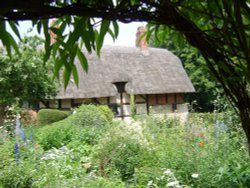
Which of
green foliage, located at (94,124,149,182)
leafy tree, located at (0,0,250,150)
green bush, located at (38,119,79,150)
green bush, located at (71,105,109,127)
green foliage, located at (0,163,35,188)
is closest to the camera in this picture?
leafy tree, located at (0,0,250,150)

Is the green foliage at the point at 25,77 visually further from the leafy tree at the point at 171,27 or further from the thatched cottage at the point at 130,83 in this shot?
the leafy tree at the point at 171,27

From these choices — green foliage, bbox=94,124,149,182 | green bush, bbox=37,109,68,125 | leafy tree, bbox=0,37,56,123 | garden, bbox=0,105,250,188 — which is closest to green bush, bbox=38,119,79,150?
garden, bbox=0,105,250,188

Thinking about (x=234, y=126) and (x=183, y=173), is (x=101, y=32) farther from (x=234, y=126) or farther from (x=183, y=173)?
(x=234, y=126)

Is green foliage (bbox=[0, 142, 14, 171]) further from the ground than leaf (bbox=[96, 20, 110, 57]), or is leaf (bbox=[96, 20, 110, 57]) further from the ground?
leaf (bbox=[96, 20, 110, 57])

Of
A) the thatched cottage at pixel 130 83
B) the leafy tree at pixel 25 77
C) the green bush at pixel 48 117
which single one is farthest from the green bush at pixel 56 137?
the thatched cottage at pixel 130 83

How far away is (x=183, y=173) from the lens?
446 cm

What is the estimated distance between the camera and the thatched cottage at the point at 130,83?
18.4 metres

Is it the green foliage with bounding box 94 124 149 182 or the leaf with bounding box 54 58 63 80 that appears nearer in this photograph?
the leaf with bounding box 54 58 63 80

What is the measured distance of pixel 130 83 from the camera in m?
19.8

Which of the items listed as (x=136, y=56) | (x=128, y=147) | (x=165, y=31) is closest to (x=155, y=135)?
(x=128, y=147)

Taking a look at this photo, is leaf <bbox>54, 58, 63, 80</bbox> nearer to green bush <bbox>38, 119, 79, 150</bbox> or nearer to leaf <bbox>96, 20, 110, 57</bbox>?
leaf <bbox>96, 20, 110, 57</bbox>

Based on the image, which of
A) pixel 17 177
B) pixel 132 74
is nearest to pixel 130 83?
pixel 132 74

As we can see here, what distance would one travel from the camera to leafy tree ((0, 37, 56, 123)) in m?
13.9

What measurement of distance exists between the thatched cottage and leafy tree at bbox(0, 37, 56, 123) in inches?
81.1
